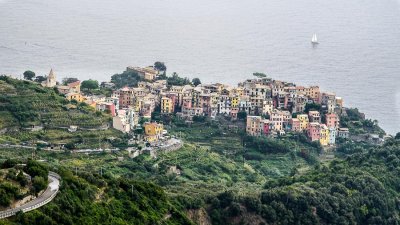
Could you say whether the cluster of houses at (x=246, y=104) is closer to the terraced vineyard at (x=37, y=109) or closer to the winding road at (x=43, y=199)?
the terraced vineyard at (x=37, y=109)

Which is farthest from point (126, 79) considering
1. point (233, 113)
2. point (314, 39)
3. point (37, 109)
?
point (314, 39)

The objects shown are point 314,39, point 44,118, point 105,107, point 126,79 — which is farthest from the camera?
point 314,39

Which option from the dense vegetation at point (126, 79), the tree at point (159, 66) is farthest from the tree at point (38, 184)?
the tree at point (159, 66)

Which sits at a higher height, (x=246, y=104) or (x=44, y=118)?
(x=246, y=104)

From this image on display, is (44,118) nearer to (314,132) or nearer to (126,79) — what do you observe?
(126,79)

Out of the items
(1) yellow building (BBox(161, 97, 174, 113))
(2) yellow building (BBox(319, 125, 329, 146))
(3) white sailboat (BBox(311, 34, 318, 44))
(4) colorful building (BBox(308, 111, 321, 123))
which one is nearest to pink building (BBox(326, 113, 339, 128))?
(4) colorful building (BBox(308, 111, 321, 123))

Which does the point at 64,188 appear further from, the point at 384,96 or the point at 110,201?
the point at 384,96
